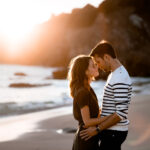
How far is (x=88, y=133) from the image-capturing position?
321 centimetres

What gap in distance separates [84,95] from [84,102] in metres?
0.07

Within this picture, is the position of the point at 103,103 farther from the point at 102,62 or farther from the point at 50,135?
the point at 50,135

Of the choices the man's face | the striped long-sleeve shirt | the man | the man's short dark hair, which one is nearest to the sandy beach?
the man

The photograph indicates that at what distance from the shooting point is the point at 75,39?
64250 millimetres

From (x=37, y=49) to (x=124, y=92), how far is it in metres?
91.1

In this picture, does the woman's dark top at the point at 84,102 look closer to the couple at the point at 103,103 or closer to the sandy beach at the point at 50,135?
the couple at the point at 103,103

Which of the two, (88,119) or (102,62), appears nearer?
(88,119)

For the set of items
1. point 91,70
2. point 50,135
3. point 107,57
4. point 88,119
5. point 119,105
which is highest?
point 107,57

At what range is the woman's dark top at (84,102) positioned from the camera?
3141 millimetres

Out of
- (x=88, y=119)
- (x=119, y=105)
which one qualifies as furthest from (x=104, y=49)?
(x=88, y=119)

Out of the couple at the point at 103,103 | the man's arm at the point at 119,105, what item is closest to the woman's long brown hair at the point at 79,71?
the couple at the point at 103,103

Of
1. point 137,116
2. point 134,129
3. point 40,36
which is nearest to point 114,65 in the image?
point 134,129

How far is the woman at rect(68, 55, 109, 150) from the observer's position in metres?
3.16

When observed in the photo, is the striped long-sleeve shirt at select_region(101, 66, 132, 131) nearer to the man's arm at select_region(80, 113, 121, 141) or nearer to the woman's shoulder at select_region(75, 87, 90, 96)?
the man's arm at select_region(80, 113, 121, 141)
